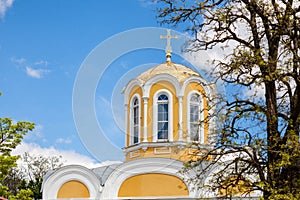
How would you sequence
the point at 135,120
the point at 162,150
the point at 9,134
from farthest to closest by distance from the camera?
1. the point at 135,120
2. the point at 162,150
3. the point at 9,134

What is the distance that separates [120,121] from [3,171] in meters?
3.99

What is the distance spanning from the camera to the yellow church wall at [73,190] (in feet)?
75.6

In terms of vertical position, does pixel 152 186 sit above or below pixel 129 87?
below

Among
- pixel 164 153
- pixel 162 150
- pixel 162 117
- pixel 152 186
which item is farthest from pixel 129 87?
pixel 152 186

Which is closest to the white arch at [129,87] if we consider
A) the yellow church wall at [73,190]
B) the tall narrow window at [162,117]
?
the tall narrow window at [162,117]

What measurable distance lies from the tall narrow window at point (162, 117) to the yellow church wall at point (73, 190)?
368cm

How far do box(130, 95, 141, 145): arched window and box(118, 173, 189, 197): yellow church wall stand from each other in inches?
64.9

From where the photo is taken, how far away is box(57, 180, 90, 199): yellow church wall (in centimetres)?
2303

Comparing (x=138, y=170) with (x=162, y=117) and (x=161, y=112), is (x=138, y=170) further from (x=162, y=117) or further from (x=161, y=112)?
(x=161, y=112)

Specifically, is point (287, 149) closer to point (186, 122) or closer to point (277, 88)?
point (277, 88)

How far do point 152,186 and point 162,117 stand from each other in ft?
9.08

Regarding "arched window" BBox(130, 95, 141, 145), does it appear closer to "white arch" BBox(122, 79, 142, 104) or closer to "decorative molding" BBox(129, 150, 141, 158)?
"white arch" BBox(122, 79, 142, 104)

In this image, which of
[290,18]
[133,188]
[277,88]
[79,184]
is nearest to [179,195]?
[133,188]

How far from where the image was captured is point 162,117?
22891 millimetres
